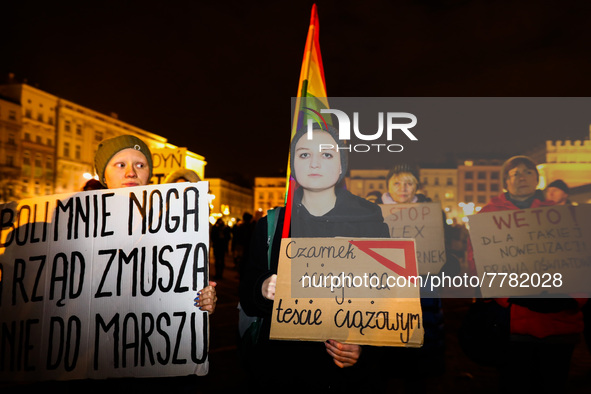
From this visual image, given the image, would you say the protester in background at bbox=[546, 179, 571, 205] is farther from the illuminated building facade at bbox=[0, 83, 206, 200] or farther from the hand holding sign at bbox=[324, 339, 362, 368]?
the illuminated building facade at bbox=[0, 83, 206, 200]

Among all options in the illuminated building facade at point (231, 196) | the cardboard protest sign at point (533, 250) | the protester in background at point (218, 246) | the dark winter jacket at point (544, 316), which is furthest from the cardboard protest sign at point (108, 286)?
the illuminated building facade at point (231, 196)

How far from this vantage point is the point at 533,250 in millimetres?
3373

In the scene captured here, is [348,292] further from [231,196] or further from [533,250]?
[231,196]

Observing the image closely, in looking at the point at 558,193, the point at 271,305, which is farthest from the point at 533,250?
the point at 271,305

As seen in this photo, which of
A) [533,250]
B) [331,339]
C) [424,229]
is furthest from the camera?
[424,229]

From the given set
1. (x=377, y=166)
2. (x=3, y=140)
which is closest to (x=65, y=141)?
(x=3, y=140)

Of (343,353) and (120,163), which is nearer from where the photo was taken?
(343,353)

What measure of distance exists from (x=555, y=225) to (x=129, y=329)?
297 centimetres

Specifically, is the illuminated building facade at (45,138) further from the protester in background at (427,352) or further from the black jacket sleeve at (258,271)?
the black jacket sleeve at (258,271)

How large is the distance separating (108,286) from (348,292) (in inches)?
56.8

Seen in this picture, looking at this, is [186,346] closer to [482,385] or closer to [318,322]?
[318,322]

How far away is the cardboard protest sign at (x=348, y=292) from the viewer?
7.30ft

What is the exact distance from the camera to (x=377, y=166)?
93.8m

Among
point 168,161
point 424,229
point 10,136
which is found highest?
point 10,136
